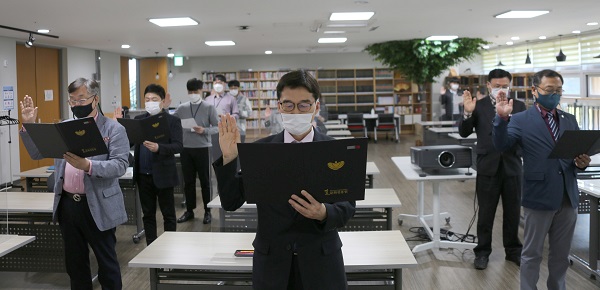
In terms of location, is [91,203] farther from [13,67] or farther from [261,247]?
[13,67]

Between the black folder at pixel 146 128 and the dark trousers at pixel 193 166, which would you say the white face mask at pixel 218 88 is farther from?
the black folder at pixel 146 128

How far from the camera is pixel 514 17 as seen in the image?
31.9 ft

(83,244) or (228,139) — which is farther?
(83,244)

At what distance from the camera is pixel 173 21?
29.5 feet

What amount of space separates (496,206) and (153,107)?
11.1 feet

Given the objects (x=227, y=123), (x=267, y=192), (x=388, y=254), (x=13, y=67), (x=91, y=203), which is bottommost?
(x=388, y=254)

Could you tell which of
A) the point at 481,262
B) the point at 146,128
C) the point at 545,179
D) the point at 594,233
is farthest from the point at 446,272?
the point at 146,128

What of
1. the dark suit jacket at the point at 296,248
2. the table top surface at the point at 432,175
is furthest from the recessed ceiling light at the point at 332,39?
the dark suit jacket at the point at 296,248

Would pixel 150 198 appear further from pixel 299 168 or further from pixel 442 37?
pixel 442 37

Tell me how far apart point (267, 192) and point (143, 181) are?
352cm

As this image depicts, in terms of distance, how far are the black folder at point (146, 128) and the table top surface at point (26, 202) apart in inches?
34.9

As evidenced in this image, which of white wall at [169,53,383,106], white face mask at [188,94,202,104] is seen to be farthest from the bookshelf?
white face mask at [188,94,202,104]

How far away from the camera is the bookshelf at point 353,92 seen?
18.8 metres

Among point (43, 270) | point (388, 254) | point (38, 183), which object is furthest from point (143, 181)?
point (388, 254)
